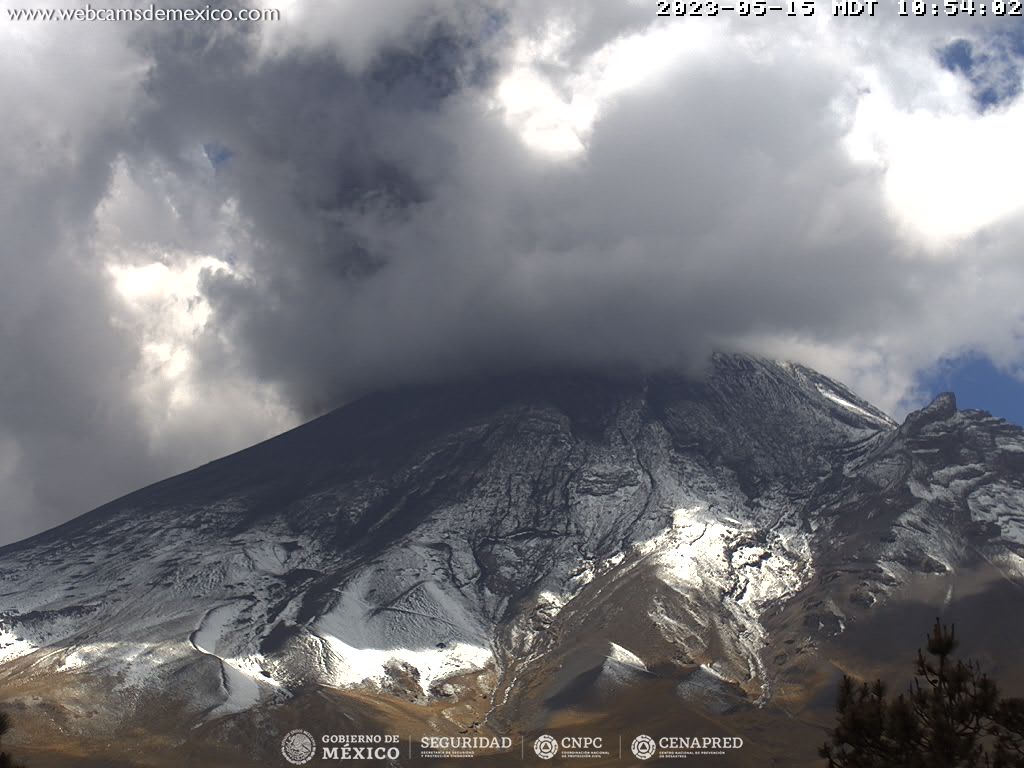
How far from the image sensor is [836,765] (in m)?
45.2

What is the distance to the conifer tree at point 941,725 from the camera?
41.4 m

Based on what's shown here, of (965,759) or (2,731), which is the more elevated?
(2,731)

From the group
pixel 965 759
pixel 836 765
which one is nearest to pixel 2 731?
pixel 836 765

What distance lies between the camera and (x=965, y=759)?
40.8 m

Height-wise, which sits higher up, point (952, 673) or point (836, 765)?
point (952, 673)

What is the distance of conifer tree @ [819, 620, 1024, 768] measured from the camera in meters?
41.4

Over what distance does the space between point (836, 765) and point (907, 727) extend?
3913mm

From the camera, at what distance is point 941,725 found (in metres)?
41.9

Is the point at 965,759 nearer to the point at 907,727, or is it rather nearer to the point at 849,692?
the point at 907,727

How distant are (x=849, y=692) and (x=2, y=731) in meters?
32.8

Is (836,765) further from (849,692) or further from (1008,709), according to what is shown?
(1008,709)

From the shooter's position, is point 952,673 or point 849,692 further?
point 849,692

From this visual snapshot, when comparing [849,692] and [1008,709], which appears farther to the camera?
[849,692]

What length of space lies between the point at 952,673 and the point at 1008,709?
7.85 ft
